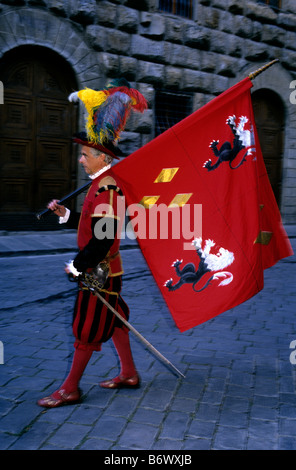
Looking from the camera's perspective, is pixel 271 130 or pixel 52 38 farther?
pixel 271 130

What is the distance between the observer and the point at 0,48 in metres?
8.36

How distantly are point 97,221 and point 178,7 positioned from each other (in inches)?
364

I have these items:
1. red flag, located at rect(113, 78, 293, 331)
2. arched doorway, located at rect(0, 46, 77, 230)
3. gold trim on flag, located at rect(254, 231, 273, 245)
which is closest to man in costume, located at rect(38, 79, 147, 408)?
red flag, located at rect(113, 78, 293, 331)

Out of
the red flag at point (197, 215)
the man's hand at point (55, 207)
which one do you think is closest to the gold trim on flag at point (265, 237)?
the red flag at point (197, 215)

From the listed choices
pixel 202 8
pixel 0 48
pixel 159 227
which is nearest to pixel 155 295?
pixel 159 227

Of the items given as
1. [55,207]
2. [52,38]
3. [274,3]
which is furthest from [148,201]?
[274,3]

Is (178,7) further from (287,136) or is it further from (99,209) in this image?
(99,209)

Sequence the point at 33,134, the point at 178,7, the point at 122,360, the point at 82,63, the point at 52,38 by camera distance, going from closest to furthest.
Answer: the point at 122,360
the point at 52,38
the point at 33,134
the point at 82,63
the point at 178,7

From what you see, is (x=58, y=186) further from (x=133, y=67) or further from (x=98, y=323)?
(x=98, y=323)

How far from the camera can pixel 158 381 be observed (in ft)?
10.5

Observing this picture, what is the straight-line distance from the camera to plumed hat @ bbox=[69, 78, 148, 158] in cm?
270

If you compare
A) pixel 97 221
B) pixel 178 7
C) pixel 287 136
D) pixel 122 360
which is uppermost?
pixel 178 7

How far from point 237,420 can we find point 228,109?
1.85 m

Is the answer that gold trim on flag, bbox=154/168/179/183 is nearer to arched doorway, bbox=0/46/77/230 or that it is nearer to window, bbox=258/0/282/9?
arched doorway, bbox=0/46/77/230
